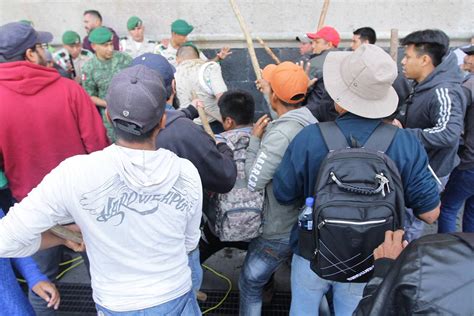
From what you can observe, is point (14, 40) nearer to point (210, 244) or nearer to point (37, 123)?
point (37, 123)

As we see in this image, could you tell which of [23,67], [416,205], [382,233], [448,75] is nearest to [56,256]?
[23,67]

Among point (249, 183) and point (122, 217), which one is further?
point (249, 183)

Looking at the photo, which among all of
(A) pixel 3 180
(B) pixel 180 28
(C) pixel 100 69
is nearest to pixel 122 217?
(A) pixel 3 180

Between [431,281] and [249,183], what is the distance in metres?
1.31

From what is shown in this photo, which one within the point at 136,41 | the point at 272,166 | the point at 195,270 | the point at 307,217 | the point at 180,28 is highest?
the point at 180,28

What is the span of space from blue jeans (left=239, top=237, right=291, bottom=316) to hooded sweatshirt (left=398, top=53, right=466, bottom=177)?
1.20 meters

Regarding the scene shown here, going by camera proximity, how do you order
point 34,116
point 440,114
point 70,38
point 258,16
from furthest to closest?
point 258,16
point 70,38
point 440,114
point 34,116

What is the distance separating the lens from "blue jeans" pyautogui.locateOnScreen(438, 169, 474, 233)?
126 inches

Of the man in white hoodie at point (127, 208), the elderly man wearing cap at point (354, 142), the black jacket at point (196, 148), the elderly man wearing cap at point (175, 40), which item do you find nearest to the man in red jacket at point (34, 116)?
the black jacket at point (196, 148)

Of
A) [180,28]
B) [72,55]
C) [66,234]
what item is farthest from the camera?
[72,55]

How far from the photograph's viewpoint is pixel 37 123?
2.35 meters

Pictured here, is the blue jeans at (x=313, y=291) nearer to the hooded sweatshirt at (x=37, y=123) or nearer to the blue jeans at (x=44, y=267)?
the blue jeans at (x=44, y=267)

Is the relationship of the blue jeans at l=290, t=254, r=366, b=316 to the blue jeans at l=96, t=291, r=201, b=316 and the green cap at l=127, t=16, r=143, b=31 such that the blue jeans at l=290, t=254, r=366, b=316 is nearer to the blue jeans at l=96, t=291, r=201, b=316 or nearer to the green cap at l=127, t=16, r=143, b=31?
the blue jeans at l=96, t=291, r=201, b=316

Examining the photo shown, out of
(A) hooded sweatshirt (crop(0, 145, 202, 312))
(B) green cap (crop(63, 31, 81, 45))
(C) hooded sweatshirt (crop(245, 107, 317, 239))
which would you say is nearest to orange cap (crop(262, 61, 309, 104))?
(C) hooded sweatshirt (crop(245, 107, 317, 239))
